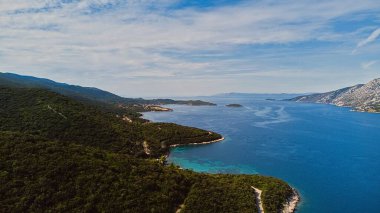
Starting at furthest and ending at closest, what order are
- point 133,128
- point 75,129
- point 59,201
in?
point 133,128 < point 75,129 < point 59,201

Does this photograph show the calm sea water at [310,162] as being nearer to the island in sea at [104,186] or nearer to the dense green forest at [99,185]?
the island in sea at [104,186]

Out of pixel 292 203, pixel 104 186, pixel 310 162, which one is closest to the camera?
pixel 104 186

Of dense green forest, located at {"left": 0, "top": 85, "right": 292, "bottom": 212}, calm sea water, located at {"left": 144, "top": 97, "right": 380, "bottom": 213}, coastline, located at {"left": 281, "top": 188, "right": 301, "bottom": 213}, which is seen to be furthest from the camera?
calm sea water, located at {"left": 144, "top": 97, "right": 380, "bottom": 213}

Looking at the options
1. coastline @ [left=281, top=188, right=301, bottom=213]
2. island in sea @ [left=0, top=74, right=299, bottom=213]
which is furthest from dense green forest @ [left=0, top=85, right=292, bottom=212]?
coastline @ [left=281, top=188, right=301, bottom=213]

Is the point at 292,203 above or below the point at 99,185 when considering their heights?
below

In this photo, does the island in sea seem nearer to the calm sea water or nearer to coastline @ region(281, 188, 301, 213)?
coastline @ region(281, 188, 301, 213)

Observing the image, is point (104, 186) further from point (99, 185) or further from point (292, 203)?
point (292, 203)

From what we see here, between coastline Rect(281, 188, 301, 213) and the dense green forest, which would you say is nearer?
the dense green forest

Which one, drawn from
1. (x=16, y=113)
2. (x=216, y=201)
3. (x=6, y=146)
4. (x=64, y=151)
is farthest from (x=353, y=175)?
(x=16, y=113)

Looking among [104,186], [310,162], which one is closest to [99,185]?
[104,186]

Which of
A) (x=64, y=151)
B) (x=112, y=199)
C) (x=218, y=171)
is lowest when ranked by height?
(x=218, y=171)

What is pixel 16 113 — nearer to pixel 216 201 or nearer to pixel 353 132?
pixel 216 201
